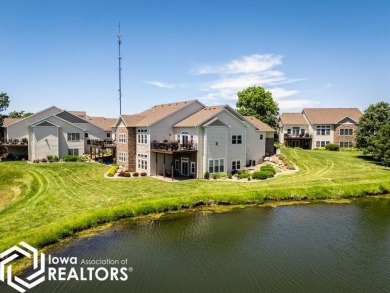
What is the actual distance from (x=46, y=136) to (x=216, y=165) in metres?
28.6

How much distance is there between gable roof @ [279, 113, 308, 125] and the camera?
2673 inches

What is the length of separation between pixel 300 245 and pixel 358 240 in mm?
4206

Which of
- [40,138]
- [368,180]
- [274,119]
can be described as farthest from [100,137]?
[368,180]

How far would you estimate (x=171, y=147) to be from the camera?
36719 mm

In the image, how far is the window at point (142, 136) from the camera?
40219 mm

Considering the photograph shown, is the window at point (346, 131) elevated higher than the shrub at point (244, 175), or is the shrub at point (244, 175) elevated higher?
the window at point (346, 131)

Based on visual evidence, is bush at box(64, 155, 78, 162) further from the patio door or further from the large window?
the large window

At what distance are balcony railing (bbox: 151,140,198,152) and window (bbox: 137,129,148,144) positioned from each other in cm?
178

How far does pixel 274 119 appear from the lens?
71125 millimetres

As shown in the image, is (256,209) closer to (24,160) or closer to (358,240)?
(358,240)

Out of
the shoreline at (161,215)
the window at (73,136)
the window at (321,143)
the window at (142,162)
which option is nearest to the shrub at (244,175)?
the shoreline at (161,215)

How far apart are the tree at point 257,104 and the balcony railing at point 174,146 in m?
33.2

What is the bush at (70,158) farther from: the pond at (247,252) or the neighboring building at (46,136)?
the pond at (247,252)

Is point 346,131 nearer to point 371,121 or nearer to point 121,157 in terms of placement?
point 371,121
